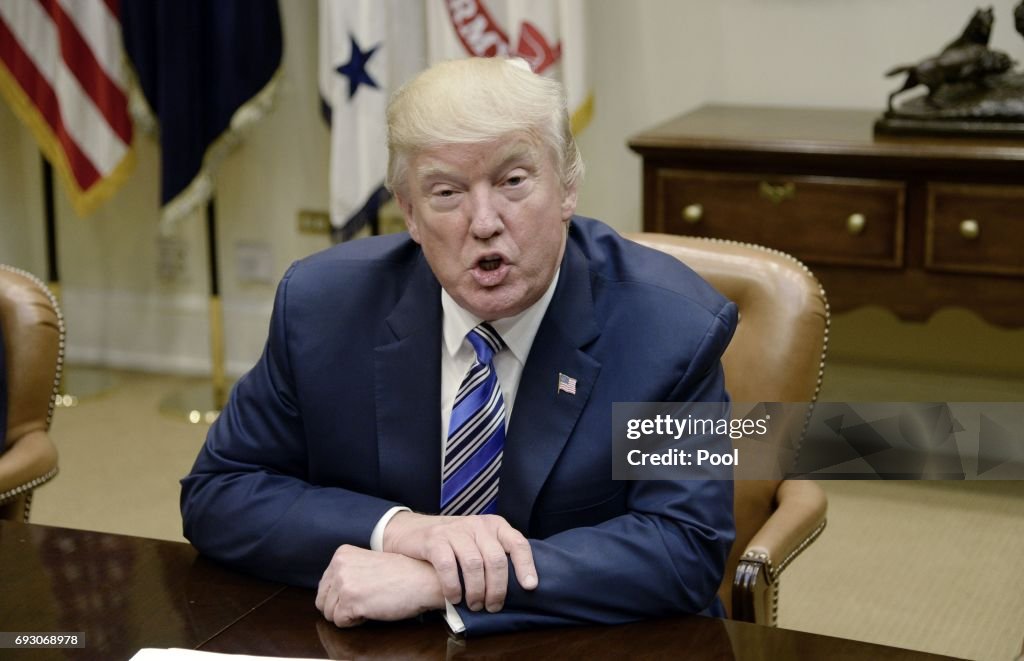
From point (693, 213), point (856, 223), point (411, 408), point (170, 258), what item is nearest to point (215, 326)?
point (170, 258)

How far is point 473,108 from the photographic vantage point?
1726 millimetres

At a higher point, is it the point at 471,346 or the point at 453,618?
the point at 471,346

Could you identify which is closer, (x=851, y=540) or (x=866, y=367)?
(x=851, y=540)

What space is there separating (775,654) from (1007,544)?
2509 mm

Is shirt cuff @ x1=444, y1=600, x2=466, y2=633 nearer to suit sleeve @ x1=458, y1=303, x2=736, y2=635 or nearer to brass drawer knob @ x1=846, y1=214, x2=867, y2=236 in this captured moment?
suit sleeve @ x1=458, y1=303, x2=736, y2=635

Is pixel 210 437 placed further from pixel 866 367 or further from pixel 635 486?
pixel 866 367

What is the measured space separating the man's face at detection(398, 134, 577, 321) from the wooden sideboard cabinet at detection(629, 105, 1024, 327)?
209 centimetres

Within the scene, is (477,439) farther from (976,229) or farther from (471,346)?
(976,229)

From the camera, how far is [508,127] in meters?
1.73

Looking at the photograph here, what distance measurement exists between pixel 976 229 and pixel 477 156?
91.3 inches

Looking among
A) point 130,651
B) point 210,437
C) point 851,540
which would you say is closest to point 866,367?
point 851,540

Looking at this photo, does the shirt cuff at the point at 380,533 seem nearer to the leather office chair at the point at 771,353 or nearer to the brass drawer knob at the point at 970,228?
the leather office chair at the point at 771,353

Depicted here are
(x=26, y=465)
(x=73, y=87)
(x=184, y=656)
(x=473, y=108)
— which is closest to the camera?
(x=184, y=656)

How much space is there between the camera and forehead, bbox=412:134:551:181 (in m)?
1.73
